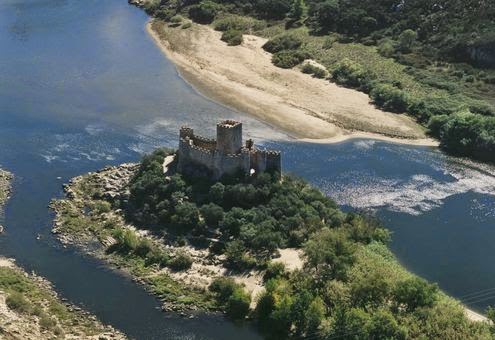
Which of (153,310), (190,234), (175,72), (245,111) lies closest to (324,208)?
(190,234)

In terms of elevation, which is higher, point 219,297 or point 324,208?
point 324,208

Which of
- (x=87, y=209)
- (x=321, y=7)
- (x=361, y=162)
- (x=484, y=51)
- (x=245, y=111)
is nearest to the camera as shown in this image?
(x=87, y=209)

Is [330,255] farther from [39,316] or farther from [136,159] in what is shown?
[136,159]

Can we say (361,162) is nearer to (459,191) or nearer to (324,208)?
(459,191)

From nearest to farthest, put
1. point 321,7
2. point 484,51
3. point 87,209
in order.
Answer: point 87,209
point 484,51
point 321,7

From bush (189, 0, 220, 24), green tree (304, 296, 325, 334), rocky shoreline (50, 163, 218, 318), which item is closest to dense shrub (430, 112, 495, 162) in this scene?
rocky shoreline (50, 163, 218, 318)

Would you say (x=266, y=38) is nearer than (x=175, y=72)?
No

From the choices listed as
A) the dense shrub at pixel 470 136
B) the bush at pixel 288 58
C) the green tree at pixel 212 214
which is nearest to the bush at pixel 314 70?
the bush at pixel 288 58
